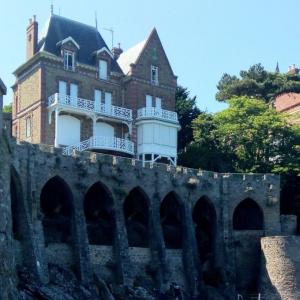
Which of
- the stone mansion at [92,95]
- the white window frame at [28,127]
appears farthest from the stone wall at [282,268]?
the white window frame at [28,127]

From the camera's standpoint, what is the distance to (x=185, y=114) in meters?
60.3

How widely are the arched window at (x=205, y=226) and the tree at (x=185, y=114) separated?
11.9 metres

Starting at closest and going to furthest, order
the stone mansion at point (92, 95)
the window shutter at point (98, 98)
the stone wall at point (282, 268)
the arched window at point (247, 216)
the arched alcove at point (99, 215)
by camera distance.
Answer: the arched alcove at point (99, 215), the stone wall at point (282, 268), the arched window at point (247, 216), the stone mansion at point (92, 95), the window shutter at point (98, 98)

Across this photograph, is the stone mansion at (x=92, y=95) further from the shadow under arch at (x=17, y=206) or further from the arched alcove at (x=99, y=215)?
the shadow under arch at (x=17, y=206)

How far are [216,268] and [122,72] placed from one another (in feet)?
53.3

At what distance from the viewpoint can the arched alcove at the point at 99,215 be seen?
40.8m

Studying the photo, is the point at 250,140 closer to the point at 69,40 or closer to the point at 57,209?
the point at 69,40

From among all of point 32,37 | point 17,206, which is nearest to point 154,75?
point 32,37

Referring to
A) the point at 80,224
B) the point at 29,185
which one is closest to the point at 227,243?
the point at 80,224

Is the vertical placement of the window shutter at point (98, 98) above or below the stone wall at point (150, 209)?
above

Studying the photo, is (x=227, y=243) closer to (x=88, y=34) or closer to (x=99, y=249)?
(x=99, y=249)

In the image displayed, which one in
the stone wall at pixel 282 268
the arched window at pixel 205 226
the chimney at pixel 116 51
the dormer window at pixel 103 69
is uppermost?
the chimney at pixel 116 51

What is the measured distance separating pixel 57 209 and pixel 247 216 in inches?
487

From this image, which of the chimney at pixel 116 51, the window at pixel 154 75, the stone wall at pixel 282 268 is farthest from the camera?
the chimney at pixel 116 51
